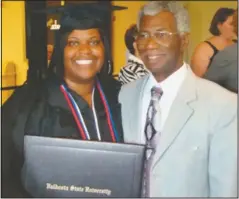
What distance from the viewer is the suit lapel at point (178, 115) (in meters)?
1.26

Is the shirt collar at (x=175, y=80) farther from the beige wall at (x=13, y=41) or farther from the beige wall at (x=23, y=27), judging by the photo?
the beige wall at (x=13, y=41)

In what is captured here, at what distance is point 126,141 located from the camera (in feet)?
4.38

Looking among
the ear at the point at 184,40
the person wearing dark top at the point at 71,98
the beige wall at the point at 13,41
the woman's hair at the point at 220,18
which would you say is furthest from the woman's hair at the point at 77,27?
the woman's hair at the point at 220,18

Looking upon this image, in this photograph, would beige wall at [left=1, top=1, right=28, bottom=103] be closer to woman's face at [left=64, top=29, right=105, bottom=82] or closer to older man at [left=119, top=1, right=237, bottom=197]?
woman's face at [left=64, top=29, right=105, bottom=82]

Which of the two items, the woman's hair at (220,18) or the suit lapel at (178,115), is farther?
the woman's hair at (220,18)

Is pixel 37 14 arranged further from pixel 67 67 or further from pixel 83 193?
A: pixel 83 193

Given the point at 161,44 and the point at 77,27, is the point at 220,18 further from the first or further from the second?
the point at 77,27

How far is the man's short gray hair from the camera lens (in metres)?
1.26

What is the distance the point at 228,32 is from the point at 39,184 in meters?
0.85

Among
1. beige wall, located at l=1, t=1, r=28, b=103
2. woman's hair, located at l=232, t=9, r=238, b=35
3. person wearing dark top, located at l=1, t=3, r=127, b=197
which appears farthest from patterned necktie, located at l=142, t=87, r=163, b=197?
beige wall, located at l=1, t=1, r=28, b=103

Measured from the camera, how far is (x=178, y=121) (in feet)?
4.14

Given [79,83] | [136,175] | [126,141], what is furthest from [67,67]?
[136,175]

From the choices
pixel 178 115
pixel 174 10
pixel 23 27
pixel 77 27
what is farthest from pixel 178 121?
pixel 23 27

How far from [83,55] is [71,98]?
158mm
